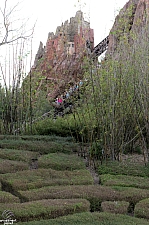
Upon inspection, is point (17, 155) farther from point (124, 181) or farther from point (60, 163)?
point (124, 181)

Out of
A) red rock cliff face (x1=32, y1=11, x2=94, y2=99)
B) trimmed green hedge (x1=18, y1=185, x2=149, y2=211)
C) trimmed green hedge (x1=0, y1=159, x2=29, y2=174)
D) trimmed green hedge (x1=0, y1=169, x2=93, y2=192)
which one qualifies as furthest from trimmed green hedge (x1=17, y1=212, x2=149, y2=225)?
red rock cliff face (x1=32, y1=11, x2=94, y2=99)

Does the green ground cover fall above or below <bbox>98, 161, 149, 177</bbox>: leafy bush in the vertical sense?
above

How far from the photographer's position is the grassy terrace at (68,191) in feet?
8.46

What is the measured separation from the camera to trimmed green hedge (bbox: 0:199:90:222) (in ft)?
8.33

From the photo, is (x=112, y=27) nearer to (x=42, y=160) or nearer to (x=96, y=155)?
(x=96, y=155)

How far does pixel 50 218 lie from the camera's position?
103 inches

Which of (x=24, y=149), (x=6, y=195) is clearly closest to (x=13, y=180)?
(x=6, y=195)

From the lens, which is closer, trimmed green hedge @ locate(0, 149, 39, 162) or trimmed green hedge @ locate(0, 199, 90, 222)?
trimmed green hedge @ locate(0, 199, 90, 222)

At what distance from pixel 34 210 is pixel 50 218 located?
15cm

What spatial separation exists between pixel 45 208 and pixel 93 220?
1.35 feet

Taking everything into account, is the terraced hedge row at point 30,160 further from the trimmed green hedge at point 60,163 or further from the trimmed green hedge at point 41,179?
the trimmed green hedge at point 41,179

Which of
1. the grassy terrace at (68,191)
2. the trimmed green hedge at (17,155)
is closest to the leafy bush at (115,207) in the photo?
the grassy terrace at (68,191)

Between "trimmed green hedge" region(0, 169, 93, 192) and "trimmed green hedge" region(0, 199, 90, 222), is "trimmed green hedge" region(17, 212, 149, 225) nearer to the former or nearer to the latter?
"trimmed green hedge" region(0, 199, 90, 222)

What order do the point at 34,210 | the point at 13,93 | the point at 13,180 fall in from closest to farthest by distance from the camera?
the point at 34,210
the point at 13,180
the point at 13,93
